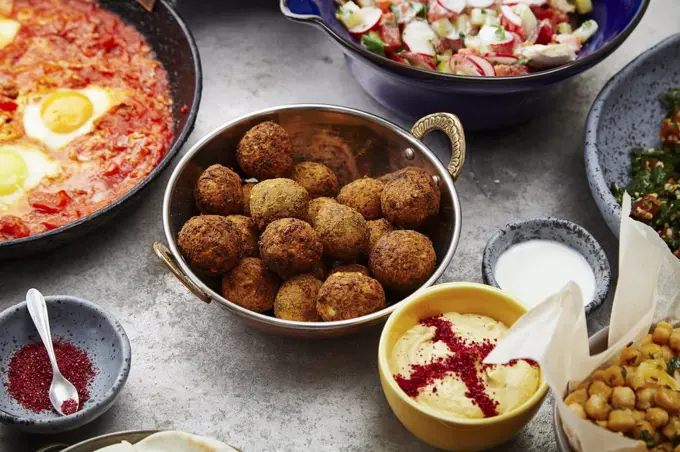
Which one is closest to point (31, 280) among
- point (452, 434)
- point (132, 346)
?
point (132, 346)

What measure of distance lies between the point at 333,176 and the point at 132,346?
97cm

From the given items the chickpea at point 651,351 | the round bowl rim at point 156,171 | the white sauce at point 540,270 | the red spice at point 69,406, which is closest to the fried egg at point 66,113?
the round bowl rim at point 156,171

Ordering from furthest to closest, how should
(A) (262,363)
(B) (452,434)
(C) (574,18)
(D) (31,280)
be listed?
(C) (574,18) → (D) (31,280) → (A) (262,363) → (B) (452,434)

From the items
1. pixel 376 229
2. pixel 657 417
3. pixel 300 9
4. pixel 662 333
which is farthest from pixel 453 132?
pixel 657 417

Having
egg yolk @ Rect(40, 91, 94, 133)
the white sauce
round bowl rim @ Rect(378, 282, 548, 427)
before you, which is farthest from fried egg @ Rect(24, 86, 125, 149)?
the white sauce

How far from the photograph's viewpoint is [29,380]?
2229 millimetres

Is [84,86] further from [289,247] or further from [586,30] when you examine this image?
[586,30]

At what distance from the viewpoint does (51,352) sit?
2.22 meters

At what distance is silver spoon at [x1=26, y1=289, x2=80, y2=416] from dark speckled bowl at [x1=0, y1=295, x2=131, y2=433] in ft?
0.13

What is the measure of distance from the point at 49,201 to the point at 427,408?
1.76 m

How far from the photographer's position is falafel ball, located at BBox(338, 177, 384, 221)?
258cm

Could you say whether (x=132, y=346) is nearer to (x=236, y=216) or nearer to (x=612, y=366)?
(x=236, y=216)

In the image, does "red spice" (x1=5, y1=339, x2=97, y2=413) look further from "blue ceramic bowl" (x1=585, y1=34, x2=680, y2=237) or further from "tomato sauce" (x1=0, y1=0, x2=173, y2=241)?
"blue ceramic bowl" (x1=585, y1=34, x2=680, y2=237)

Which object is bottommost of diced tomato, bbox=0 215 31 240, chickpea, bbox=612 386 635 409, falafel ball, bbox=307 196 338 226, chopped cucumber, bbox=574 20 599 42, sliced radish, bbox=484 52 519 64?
diced tomato, bbox=0 215 31 240
